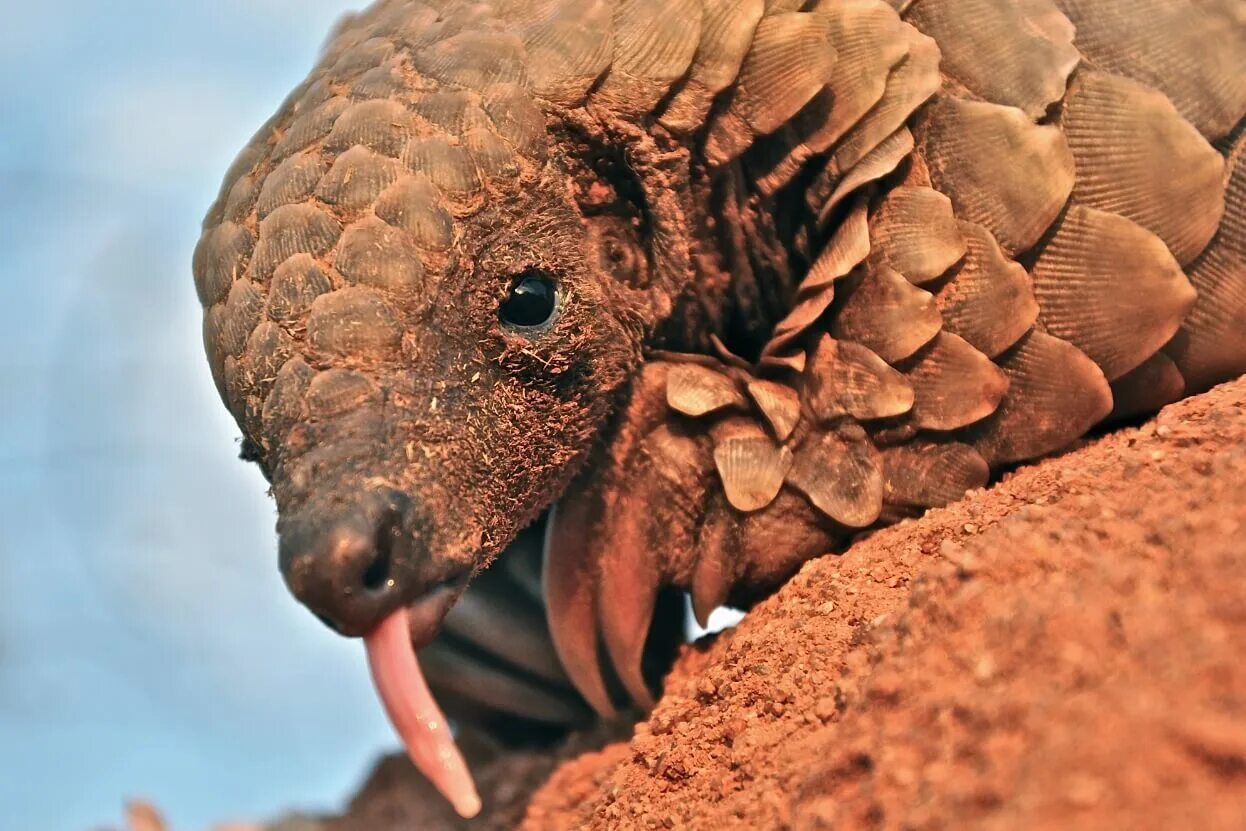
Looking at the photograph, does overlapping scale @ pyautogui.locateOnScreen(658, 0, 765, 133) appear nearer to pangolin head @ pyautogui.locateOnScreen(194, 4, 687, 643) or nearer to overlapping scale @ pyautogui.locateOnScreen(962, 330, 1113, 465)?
pangolin head @ pyautogui.locateOnScreen(194, 4, 687, 643)

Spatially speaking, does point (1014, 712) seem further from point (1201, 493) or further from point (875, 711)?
point (1201, 493)

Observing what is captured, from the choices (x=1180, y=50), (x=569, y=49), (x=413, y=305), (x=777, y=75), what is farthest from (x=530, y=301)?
(x=1180, y=50)

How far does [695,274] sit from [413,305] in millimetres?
474

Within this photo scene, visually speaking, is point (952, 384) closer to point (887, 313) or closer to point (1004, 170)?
point (887, 313)

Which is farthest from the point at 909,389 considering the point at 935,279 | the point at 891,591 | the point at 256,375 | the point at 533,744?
the point at 533,744

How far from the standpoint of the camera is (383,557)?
1153mm

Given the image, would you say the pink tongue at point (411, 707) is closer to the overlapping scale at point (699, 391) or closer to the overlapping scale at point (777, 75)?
the overlapping scale at point (699, 391)

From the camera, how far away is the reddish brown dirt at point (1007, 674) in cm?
76

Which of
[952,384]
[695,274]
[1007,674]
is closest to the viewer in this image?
[1007,674]

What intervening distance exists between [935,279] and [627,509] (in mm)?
524

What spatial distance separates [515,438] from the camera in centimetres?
136

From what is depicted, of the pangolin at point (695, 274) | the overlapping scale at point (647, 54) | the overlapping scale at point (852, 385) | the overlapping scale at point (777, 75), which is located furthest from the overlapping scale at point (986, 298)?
the overlapping scale at point (647, 54)

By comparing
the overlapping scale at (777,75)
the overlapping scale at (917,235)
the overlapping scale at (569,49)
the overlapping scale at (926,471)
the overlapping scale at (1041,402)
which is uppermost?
the overlapping scale at (569,49)

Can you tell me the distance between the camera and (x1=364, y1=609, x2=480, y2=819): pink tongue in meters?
1.18
